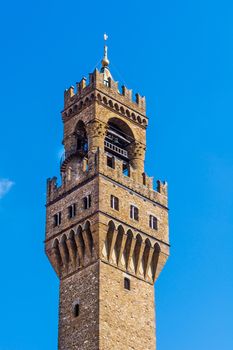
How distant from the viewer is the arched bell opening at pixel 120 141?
2279 inches

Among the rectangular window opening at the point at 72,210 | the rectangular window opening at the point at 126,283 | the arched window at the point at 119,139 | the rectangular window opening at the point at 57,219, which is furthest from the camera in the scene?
the arched window at the point at 119,139

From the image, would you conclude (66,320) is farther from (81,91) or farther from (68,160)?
(81,91)

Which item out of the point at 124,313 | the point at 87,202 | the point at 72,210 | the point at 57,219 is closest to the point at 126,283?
the point at 124,313

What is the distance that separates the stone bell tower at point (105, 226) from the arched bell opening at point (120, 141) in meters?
0.06

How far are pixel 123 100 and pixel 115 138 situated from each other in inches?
96.5

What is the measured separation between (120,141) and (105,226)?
820 centimetres

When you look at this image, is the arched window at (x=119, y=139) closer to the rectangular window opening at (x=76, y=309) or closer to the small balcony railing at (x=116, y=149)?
the small balcony railing at (x=116, y=149)

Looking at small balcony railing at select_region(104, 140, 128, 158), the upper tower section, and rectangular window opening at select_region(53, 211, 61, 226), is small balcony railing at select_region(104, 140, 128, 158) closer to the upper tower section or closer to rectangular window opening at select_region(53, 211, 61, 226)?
the upper tower section

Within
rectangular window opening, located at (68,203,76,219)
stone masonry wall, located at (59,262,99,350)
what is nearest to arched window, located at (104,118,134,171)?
rectangular window opening, located at (68,203,76,219)

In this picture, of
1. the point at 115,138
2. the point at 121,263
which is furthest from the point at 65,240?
the point at 115,138

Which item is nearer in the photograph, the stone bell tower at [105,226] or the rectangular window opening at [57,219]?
the stone bell tower at [105,226]

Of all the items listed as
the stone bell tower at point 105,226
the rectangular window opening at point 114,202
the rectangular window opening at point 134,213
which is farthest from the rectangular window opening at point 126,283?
the rectangular window opening at point 114,202

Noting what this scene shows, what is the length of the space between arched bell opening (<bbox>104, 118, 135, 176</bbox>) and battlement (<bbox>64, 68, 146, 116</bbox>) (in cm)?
147

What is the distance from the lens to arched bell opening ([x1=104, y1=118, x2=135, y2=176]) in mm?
57875
